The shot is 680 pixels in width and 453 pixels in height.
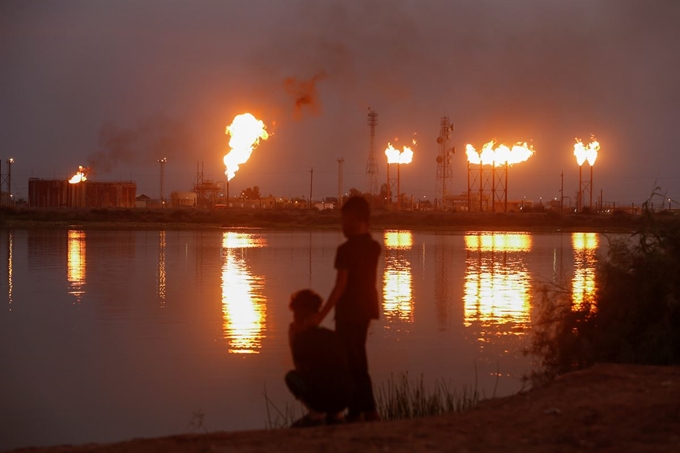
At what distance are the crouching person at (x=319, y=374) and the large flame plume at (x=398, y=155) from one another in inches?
4224

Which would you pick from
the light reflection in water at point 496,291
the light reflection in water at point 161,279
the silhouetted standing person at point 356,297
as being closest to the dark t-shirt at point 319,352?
the silhouetted standing person at point 356,297

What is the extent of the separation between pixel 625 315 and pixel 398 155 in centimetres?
10295

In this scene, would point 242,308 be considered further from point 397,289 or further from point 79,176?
point 79,176

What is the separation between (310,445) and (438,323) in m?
11.2

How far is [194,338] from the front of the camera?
602 inches

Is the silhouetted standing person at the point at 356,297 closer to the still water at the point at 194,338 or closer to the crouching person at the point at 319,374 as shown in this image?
the crouching person at the point at 319,374

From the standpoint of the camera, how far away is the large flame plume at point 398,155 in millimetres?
114625

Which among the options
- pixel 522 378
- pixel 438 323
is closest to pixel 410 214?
pixel 438 323

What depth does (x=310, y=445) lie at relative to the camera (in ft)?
21.3

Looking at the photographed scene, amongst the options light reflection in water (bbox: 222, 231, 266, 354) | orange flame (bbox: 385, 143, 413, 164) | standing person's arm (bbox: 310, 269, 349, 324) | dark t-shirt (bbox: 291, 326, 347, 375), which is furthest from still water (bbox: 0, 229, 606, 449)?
orange flame (bbox: 385, 143, 413, 164)

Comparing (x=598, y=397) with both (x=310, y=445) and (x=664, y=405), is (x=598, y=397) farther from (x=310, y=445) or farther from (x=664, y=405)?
(x=310, y=445)

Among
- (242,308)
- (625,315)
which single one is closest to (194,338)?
(242,308)

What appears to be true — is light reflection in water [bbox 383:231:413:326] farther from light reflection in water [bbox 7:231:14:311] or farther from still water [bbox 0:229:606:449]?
light reflection in water [bbox 7:231:14:311]

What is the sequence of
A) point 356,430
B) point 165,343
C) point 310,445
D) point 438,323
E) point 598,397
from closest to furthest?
point 310,445, point 356,430, point 598,397, point 165,343, point 438,323
